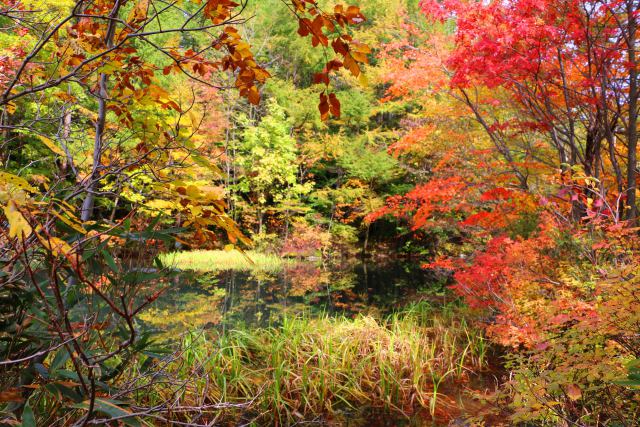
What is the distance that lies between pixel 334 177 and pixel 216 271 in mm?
8915

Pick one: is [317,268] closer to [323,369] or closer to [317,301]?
[317,301]

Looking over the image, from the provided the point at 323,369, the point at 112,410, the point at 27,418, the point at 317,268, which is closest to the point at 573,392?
the point at 112,410

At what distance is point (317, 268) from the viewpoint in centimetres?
1352

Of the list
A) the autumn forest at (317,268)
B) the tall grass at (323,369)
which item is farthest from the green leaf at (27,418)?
the tall grass at (323,369)

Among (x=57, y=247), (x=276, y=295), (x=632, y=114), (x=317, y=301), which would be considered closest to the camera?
(x=57, y=247)

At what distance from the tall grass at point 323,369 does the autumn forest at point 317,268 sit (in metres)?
0.03

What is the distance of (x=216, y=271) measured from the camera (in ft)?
39.3

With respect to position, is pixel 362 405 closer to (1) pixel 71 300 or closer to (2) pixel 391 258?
(1) pixel 71 300

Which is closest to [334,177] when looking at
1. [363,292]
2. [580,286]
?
[363,292]

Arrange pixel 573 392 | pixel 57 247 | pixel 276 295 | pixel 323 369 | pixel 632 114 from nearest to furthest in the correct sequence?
1. pixel 57 247
2. pixel 573 392
3. pixel 323 369
4. pixel 632 114
5. pixel 276 295

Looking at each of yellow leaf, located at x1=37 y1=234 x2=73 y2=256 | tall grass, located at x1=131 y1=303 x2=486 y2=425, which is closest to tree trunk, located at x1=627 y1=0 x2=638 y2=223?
tall grass, located at x1=131 y1=303 x2=486 y2=425

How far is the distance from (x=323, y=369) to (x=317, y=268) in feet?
32.0

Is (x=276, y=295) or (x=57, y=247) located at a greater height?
(x=57, y=247)

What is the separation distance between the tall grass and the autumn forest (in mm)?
28
